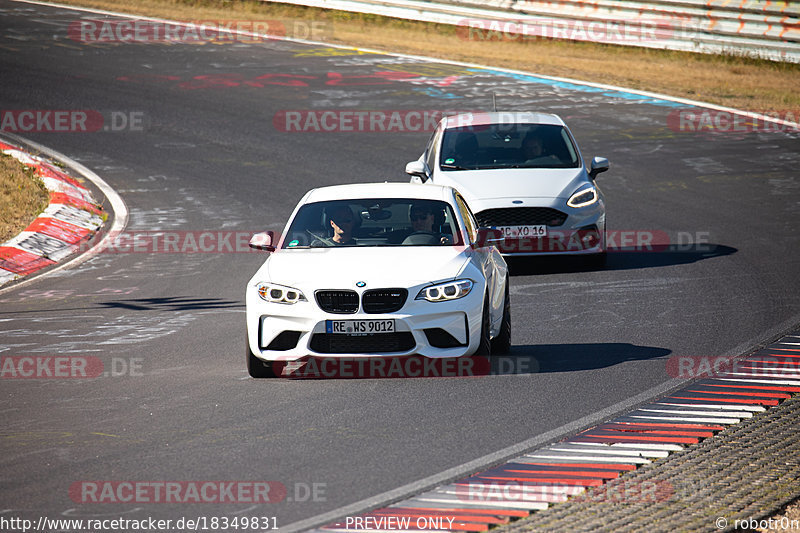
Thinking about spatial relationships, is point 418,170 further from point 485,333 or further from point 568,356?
point 485,333

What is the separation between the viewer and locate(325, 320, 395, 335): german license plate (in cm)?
923

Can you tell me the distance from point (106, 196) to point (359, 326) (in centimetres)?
1183

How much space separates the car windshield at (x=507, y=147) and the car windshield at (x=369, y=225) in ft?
16.8

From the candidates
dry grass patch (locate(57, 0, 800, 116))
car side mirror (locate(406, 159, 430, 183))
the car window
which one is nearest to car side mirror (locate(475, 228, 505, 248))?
the car window

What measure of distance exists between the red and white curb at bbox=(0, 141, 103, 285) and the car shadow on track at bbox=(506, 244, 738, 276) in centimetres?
632

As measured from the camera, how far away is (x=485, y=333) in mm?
9688

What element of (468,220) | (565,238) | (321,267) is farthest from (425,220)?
(565,238)

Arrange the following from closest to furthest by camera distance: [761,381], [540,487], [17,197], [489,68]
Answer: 1. [540,487]
2. [761,381]
3. [17,197]
4. [489,68]

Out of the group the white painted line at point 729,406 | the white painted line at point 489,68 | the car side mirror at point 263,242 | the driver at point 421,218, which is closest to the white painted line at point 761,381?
the white painted line at point 729,406

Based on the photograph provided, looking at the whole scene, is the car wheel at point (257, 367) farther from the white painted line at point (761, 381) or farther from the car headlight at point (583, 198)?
the car headlight at point (583, 198)

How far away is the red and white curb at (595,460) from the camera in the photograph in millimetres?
6281

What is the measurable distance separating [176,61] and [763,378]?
24322 millimetres

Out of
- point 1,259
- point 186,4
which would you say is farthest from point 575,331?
point 186,4

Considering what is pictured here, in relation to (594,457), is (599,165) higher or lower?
higher
